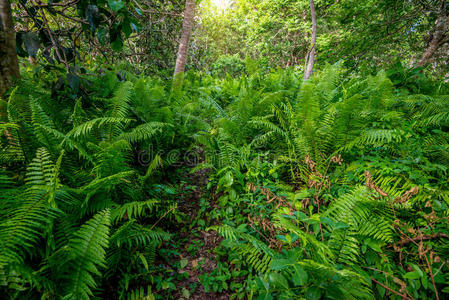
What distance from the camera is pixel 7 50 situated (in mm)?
1763

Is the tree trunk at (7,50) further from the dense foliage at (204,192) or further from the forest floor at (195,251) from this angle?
the forest floor at (195,251)

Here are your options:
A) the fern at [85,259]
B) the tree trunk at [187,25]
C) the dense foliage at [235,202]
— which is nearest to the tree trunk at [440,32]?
the dense foliage at [235,202]

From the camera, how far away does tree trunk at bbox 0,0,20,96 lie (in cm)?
170

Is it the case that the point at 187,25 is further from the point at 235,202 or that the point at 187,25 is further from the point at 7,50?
the point at 235,202

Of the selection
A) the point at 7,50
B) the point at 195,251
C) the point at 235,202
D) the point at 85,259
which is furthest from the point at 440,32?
the point at 7,50

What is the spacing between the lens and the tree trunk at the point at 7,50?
1.70 metres

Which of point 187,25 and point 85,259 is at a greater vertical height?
point 187,25

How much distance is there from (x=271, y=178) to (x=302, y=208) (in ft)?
1.87

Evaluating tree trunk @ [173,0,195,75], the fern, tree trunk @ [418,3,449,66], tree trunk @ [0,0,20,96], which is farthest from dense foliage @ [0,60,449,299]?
tree trunk @ [418,3,449,66]

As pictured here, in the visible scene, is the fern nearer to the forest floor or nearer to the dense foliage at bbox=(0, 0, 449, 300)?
the dense foliage at bbox=(0, 0, 449, 300)

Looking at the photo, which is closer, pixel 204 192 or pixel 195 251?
pixel 195 251

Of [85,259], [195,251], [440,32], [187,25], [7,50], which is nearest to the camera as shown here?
[85,259]

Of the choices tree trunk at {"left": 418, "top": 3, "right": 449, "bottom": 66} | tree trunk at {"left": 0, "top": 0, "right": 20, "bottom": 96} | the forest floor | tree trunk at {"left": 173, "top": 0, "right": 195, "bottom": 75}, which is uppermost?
tree trunk at {"left": 418, "top": 3, "right": 449, "bottom": 66}

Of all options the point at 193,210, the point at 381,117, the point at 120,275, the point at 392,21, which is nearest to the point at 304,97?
the point at 381,117
